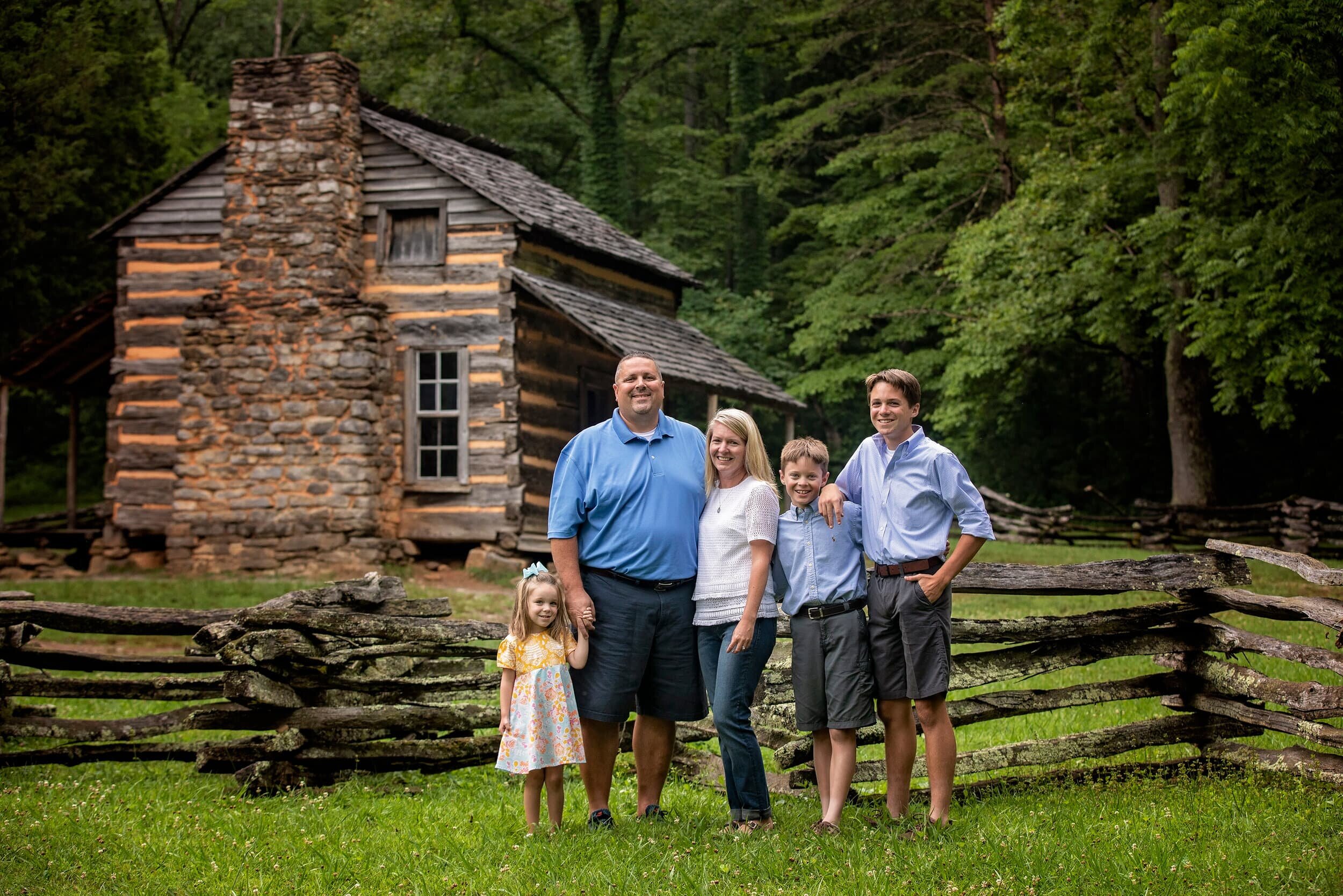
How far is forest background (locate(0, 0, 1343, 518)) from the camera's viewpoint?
47.5ft

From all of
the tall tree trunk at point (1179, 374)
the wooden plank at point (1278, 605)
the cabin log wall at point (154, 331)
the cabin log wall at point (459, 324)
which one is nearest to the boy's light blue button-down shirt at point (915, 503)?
the wooden plank at point (1278, 605)

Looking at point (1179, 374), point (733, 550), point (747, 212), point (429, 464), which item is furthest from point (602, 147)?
point (733, 550)

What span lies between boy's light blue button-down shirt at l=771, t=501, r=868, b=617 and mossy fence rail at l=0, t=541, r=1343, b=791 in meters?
1.15

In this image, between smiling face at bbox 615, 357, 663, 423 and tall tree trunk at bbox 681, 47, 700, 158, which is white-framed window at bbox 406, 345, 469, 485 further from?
tall tree trunk at bbox 681, 47, 700, 158

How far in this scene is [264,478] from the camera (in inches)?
627

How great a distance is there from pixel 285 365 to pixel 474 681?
974 centimetres

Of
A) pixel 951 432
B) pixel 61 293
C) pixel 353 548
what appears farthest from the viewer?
pixel 951 432

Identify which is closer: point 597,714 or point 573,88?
point 597,714

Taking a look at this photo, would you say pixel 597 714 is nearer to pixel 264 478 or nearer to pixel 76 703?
pixel 76 703

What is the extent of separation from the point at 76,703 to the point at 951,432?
→ 22.2 metres

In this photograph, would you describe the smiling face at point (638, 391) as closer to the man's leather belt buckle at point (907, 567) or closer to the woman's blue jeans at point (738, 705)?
the woman's blue jeans at point (738, 705)

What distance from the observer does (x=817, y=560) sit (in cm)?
529

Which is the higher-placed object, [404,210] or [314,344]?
[404,210]

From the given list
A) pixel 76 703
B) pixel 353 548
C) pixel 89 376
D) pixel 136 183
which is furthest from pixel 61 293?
pixel 76 703
